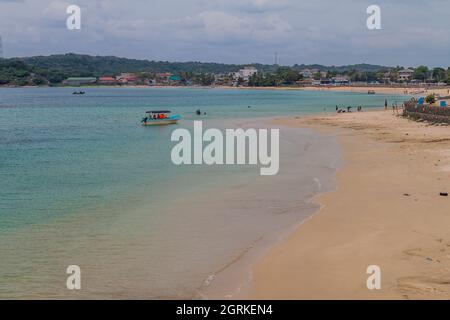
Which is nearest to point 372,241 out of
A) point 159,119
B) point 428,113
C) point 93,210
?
point 93,210

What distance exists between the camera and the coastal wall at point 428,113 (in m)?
42.8

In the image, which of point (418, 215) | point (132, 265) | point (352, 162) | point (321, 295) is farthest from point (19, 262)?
point (352, 162)

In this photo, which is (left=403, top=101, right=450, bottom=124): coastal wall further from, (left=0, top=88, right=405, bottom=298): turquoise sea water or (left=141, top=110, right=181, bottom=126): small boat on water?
(left=141, top=110, right=181, bottom=126): small boat on water

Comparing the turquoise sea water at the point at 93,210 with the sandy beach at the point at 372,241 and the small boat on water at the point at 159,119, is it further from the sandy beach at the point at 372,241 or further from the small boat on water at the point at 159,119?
the small boat on water at the point at 159,119

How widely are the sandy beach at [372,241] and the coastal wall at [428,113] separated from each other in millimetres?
17361

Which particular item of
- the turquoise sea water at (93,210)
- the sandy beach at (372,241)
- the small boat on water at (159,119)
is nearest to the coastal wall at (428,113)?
the sandy beach at (372,241)

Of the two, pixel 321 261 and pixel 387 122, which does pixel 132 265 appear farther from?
pixel 387 122

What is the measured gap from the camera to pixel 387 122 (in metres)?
51.2

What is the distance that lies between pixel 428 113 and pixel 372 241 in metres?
35.8

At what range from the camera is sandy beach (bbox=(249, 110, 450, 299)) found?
11148mm

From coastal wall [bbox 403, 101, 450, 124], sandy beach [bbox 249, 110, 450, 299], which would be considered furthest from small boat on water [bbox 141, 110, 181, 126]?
sandy beach [bbox 249, 110, 450, 299]

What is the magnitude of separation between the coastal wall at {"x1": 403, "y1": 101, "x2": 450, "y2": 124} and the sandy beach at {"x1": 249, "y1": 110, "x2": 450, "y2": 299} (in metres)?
17.4

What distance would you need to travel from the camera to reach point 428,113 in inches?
1847
